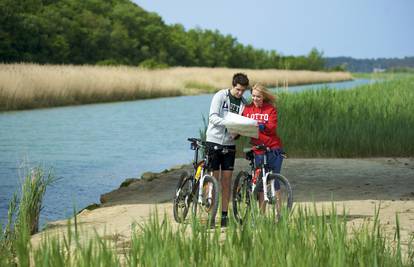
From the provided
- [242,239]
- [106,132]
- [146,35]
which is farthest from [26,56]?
[242,239]

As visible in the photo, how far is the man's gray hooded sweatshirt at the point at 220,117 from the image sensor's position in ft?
21.4

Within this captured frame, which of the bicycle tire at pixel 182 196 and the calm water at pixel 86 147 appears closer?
the bicycle tire at pixel 182 196

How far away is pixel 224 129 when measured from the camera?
6617 millimetres

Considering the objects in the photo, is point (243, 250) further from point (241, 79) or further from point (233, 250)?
point (241, 79)

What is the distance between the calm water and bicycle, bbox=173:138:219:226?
1089mm

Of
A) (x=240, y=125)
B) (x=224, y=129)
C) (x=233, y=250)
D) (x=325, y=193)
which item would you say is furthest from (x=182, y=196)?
(x=233, y=250)

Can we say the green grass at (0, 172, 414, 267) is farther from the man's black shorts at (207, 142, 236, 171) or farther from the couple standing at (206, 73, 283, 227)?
the man's black shorts at (207, 142, 236, 171)

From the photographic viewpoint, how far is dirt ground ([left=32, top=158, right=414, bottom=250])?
711 centimetres

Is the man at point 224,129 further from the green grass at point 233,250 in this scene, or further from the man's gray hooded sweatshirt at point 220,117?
the green grass at point 233,250

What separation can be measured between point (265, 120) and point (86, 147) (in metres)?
9.04

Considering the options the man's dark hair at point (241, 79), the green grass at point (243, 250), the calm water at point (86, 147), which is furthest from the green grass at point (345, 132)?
the green grass at point (243, 250)

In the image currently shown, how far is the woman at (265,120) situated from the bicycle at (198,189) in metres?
0.37

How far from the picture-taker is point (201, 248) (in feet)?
14.1

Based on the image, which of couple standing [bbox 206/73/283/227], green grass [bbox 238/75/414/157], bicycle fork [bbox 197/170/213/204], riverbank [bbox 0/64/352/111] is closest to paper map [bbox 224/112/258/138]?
couple standing [bbox 206/73/283/227]
